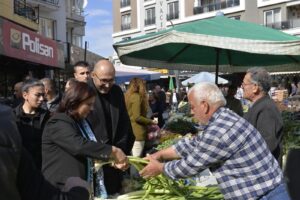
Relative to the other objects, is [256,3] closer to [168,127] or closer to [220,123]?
[168,127]

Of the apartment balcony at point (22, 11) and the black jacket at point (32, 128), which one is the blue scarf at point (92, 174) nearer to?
the black jacket at point (32, 128)

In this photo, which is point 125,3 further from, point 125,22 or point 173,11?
point 173,11

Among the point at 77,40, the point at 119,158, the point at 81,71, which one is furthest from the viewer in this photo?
the point at 77,40

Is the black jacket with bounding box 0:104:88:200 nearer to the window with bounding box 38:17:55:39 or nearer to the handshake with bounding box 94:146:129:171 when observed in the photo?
the handshake with bounding box 94:146:129:171

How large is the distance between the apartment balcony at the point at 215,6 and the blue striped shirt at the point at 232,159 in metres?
51.9

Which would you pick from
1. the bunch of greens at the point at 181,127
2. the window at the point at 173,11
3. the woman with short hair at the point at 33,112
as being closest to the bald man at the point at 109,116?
the woman with short hair at the point at 33,112

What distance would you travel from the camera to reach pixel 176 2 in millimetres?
60406

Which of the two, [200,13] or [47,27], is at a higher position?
[200,13]

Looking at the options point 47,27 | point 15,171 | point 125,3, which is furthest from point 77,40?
point 15,171

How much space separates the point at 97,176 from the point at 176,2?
5826cm

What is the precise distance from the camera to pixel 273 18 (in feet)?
165

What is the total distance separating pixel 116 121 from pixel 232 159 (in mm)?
1412

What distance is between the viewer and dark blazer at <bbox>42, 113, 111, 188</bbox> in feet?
10.5

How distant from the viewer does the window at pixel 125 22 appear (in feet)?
220
